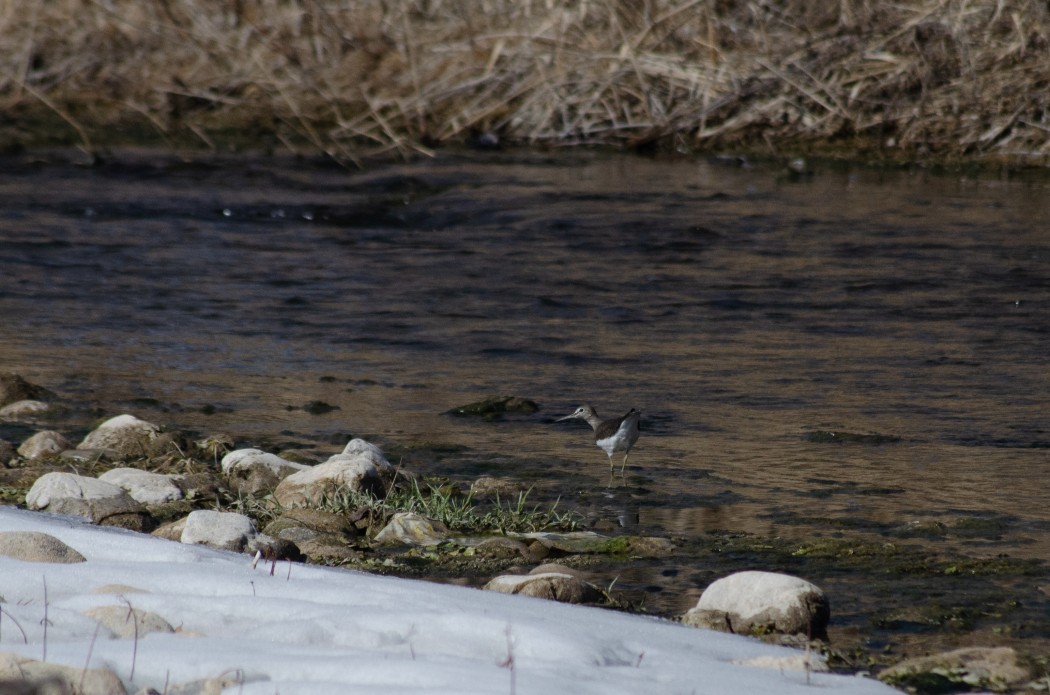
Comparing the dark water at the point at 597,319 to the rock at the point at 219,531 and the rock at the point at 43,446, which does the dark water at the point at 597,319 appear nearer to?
the rock at the point at 43,446

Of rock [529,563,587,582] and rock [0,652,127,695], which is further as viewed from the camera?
rock [529,563,587,582]

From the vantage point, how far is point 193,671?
3133 millimetres

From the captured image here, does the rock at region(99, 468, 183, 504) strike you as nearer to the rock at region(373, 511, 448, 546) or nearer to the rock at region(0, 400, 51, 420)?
the rock at region(373, 511, 448, 546)

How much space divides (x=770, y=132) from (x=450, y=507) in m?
9.85

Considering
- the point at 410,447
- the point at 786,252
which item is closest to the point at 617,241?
the point at 786,252

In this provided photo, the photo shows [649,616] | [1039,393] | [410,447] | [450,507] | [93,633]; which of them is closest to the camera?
[93,633]

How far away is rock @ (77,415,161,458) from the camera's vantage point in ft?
19.8

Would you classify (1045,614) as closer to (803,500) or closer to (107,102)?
(803,500)

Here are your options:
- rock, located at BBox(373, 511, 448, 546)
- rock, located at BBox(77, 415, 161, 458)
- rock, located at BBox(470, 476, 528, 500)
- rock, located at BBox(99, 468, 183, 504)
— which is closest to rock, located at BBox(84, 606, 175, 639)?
rock, located at BBox(373, 511, 448, 546)

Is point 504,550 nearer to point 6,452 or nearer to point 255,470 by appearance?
point 255,470

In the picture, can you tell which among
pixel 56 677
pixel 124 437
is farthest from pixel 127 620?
pixel 124 437

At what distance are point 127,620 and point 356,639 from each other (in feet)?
1.67

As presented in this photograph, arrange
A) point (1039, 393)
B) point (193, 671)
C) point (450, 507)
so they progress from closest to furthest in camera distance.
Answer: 1. point (193, 671)
2. point (450, 507)
3. point (1039, 393)

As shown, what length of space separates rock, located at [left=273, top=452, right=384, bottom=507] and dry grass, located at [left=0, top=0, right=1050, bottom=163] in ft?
30.4
